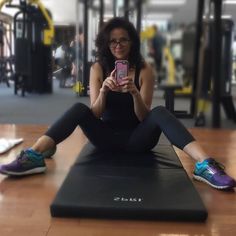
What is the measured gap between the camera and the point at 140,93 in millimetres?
2070

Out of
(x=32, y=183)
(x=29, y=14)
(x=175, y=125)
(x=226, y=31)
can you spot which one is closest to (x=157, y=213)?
(x=175, y=125)

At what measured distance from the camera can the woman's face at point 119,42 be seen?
202 centimetres

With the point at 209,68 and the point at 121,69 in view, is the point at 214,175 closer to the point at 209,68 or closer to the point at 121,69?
the point at 121,69

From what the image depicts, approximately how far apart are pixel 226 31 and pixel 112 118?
2.82 meters

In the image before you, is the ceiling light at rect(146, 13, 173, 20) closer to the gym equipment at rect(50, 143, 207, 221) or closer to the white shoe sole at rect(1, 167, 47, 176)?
the gym equipment at rect(50, 143, 207, 221)

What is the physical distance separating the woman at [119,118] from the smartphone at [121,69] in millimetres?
26

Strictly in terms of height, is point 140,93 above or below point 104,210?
above

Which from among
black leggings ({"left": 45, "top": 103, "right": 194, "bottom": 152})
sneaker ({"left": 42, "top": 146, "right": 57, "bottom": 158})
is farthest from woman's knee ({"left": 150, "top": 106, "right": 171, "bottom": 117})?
sneaker ({"left": 42, "top": 146, "right": 57, "bottom": 158})

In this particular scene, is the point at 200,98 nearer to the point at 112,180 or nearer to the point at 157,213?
the point at 112,180

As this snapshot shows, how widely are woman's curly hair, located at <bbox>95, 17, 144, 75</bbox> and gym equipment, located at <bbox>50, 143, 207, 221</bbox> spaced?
494mm

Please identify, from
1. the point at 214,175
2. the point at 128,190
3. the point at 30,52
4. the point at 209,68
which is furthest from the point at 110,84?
the point at 30,52

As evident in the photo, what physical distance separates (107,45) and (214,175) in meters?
0.86

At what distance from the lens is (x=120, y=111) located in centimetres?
212

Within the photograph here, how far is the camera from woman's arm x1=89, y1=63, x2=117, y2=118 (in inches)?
76.4
